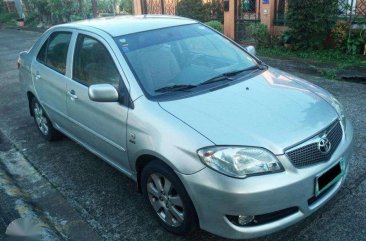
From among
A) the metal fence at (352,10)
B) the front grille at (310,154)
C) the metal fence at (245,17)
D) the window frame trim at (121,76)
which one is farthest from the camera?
the metal fence at (245,17)

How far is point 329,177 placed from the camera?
270 centimetres

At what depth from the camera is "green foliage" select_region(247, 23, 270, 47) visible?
29.9 feet

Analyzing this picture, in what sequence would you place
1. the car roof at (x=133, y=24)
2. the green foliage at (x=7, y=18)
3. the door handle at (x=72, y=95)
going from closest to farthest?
the car roof at (x=133, y=24), the door handle at (x=72, y=95), the green foliage at (x=7, y=18)

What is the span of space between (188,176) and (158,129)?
1.49ft

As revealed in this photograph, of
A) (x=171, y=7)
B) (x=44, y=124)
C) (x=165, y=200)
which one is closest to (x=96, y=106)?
(x=165, y=200)

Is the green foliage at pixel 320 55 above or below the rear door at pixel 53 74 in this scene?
below

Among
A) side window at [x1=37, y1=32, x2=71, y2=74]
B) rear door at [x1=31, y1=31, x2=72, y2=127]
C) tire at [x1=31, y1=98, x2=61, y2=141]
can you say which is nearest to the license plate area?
rear door at [x1=31, y1=31, x2=72, y2=127]

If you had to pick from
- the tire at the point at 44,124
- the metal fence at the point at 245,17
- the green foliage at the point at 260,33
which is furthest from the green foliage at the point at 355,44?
the tire at the point at 44,124

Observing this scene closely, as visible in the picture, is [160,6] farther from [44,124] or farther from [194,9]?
[44,124]

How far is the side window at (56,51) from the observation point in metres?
4.14

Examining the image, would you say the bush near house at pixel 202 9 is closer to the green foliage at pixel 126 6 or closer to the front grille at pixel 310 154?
the green foliage at pixel 126 6

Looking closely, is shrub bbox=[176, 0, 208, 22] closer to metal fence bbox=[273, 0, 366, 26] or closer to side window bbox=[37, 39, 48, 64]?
metal fence bbox=[273, 0, 366, 26]

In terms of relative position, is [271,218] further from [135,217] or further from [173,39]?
[173,39]

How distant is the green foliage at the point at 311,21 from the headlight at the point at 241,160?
6377 mm
